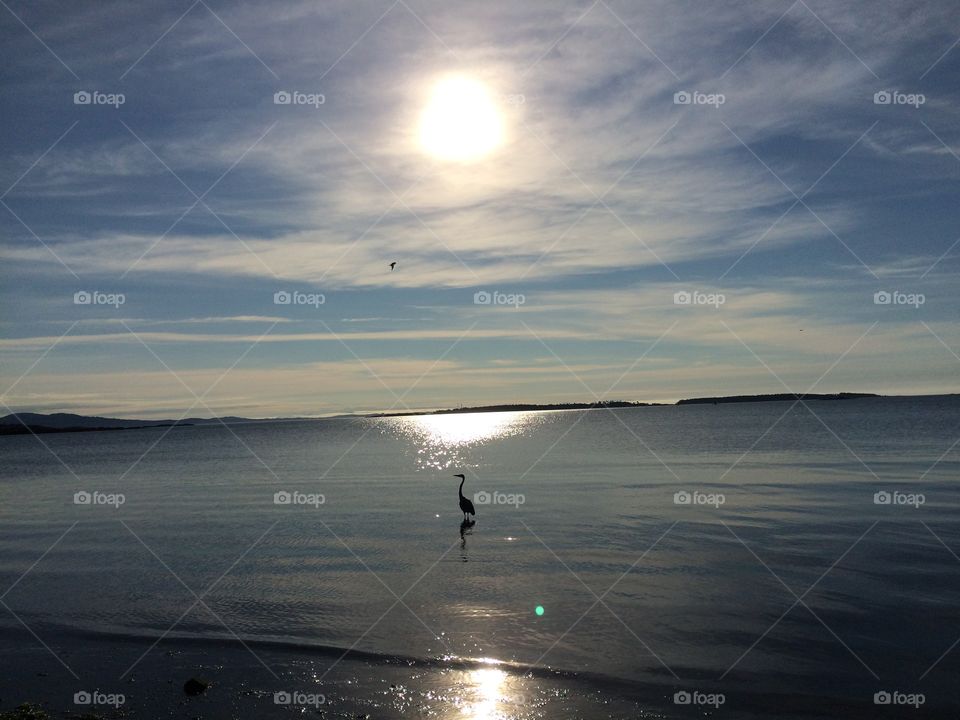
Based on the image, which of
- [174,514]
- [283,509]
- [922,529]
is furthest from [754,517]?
[174,514]

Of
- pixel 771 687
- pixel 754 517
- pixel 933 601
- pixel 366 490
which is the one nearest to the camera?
pixel 771 687

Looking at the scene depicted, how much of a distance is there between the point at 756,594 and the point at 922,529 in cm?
1149

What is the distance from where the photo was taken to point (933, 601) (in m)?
17.0

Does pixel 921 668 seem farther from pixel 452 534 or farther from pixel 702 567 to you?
pixel 452 534
